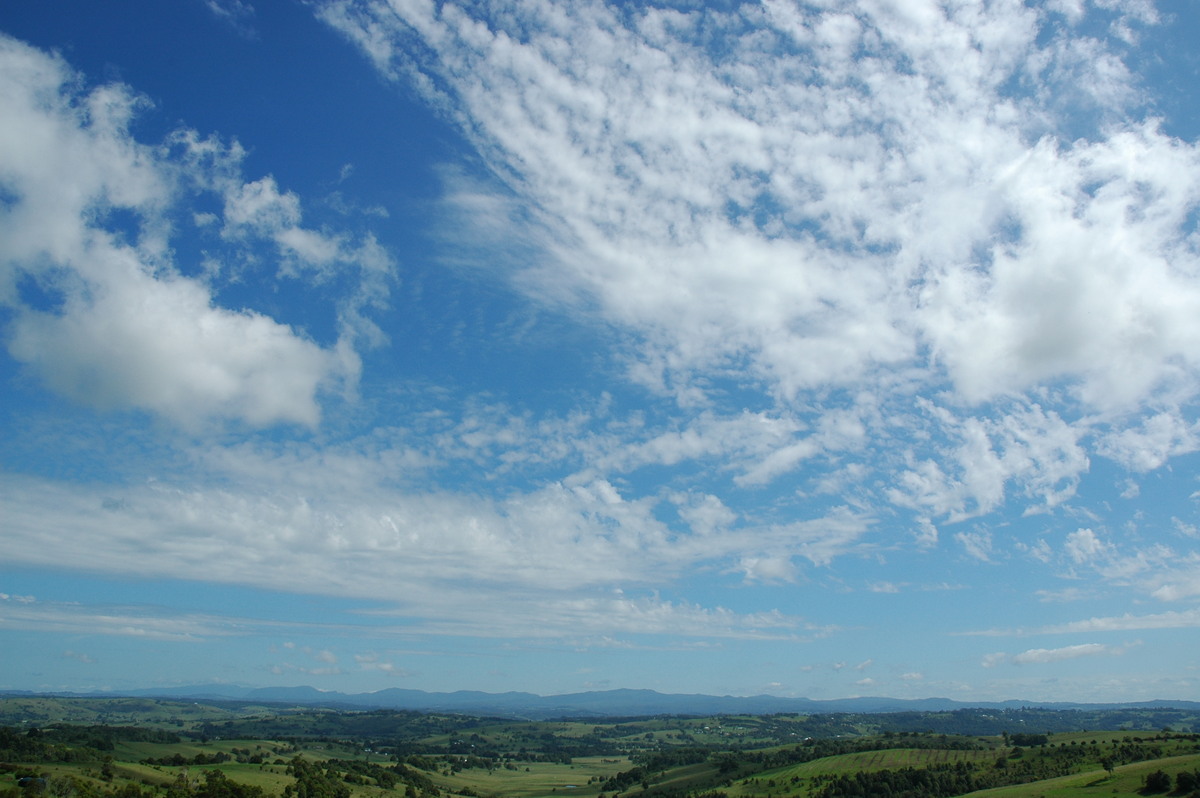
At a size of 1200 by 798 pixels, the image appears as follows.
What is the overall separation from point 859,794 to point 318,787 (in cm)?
13860

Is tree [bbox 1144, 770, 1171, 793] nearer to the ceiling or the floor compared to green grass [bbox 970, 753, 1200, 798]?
nearer to the ceiling

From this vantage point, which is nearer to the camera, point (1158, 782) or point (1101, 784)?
point (1158, 782)

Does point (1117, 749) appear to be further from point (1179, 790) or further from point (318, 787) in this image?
point (318, 787)

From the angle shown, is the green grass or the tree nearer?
the tree

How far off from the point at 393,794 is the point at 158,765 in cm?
6338

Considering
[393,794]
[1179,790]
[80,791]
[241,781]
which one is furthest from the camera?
[393,794]

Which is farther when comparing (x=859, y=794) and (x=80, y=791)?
(x=859, y=794)

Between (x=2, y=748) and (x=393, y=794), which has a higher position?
(x=2, y=748)

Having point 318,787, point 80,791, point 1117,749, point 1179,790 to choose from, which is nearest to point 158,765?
point 318,787

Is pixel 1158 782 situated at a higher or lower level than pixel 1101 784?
higher

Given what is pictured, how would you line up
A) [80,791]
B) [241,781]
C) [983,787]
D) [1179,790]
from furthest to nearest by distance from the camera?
[983,787] → [241,781] → [1179,790] → [80,791]

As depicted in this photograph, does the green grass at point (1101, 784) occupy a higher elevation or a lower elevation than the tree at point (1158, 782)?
lower

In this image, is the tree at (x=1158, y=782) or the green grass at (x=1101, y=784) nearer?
the tree at (x=1158, y=782)

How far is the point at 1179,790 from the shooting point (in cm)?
12675
